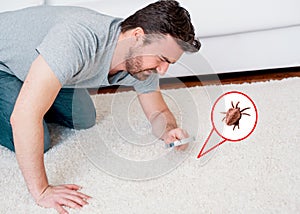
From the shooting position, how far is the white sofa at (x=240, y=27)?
138 centimetres

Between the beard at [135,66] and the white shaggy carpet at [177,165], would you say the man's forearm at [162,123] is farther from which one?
the beard at [135,66]

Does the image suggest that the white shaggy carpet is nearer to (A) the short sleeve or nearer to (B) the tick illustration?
(B) the tick illustration

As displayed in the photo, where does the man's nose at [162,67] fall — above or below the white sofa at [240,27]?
above

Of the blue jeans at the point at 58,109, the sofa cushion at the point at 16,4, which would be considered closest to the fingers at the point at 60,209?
the blue jeans at the point at 58,109

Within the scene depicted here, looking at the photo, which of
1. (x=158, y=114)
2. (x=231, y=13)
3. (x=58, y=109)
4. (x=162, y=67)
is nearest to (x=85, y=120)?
(x=58, y=109)

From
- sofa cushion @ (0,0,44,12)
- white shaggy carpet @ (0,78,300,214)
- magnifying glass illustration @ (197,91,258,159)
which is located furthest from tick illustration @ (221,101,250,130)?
sofa cushion @ (0,0,44,12)

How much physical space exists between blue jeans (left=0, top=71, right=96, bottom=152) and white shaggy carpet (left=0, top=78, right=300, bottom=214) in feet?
0.11

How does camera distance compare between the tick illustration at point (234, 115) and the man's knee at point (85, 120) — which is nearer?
the tick illustration at point (234, 115)

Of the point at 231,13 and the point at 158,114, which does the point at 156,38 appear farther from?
the point at 231,13

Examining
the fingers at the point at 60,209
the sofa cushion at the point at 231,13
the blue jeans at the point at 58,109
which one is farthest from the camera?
the sofa cushion at the point at 231,13

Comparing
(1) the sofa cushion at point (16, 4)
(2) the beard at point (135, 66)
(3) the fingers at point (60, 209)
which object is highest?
(2) the beard at point (135, 66)

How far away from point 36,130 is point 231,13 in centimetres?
75

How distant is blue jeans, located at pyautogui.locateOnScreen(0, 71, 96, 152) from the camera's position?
3.68 feet

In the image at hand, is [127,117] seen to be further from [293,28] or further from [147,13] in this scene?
[293,28]
